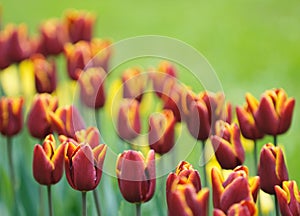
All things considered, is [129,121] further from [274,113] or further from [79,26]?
[79,26]

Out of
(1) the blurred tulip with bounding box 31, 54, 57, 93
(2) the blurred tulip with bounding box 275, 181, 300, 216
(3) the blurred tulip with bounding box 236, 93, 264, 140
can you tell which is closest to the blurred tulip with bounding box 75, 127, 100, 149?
(3) the blurred tulip with bounding box 236, 93, 264, 140

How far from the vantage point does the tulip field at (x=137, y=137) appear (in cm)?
204

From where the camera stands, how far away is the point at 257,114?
93.9 inches

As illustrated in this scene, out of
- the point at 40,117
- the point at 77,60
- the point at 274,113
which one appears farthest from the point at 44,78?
the point at 274,113

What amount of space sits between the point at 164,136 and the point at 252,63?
330cm

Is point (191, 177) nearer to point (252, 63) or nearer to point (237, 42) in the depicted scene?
point (252, 63)

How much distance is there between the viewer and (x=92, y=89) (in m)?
2.93

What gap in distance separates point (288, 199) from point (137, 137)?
81cm

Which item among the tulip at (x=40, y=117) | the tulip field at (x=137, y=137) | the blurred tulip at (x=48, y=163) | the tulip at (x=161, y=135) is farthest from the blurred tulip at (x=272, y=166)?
the tulip at (x=40, y=117)

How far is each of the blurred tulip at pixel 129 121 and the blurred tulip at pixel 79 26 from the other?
44.7 inches

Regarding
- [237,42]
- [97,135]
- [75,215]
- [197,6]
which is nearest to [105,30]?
[197,6]

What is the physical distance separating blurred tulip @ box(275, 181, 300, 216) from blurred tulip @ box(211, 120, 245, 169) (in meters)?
0.27

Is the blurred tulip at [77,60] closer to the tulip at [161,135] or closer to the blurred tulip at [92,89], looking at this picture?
the blurred tulip at [92,89]

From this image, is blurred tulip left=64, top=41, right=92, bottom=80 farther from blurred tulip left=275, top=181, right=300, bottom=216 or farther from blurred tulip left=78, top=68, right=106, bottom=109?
blurred tulip left=275, top=181, right=300, bottom=216
